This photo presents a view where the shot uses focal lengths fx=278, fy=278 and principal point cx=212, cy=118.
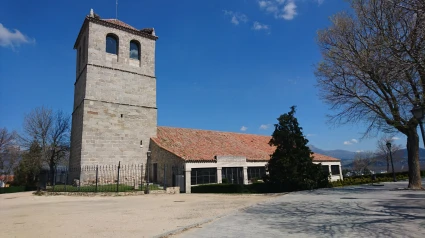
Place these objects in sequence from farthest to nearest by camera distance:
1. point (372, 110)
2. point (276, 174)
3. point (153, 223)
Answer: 1. point (276, 174)
2. point (372, 110)
3. point (153, 223)

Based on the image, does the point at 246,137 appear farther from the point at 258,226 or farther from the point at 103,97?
the point at 258,226

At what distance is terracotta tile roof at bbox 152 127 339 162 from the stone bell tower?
2.18m

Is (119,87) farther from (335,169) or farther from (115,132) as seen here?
(335,169)

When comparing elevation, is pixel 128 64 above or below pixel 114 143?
above

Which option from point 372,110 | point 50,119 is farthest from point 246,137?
point 50,119

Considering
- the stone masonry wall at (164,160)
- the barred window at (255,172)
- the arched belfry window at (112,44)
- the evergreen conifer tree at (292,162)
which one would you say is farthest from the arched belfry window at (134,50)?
the evergreen conifer tree at (292,162)

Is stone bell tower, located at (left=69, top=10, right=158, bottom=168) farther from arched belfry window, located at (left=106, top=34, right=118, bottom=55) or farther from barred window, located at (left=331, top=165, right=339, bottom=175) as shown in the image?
barred window, located at (left=331, top=165, right=339, bottom=175)

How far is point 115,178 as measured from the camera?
2373cm

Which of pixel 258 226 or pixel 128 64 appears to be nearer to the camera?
pixel 258 226

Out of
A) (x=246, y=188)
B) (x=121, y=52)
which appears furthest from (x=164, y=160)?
(x=121, y=52)

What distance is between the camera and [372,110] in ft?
51.6

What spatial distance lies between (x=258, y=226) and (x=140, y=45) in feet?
77.5

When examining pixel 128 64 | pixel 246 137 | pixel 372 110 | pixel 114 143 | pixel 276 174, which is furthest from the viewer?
pixel 246 137

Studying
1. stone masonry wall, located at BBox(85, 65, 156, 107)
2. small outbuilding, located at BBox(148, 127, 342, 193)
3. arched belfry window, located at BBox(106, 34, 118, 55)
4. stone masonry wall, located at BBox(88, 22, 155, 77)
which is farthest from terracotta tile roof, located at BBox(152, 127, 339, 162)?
arched belfry window, located at BBox(106, 34, 118, 55)
